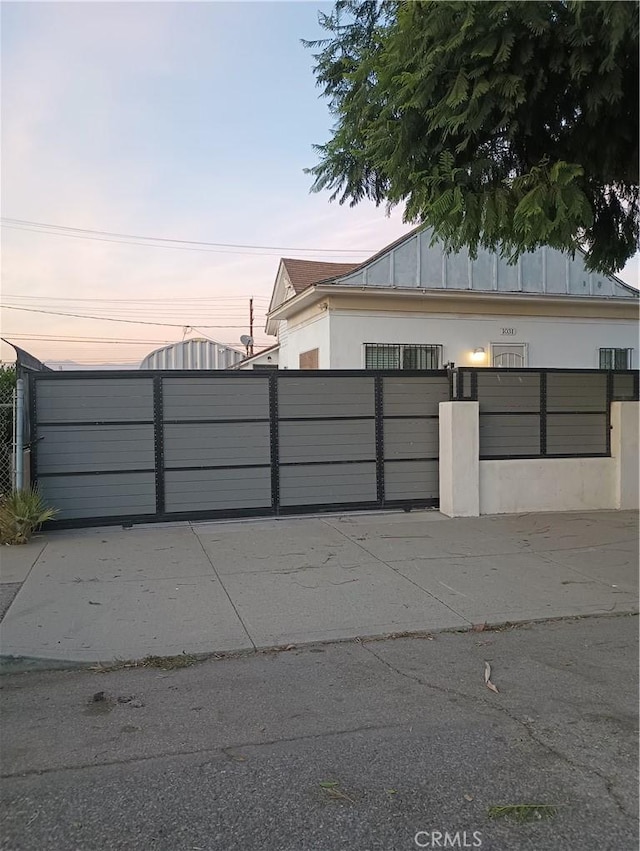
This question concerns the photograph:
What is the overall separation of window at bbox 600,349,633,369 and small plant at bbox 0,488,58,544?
12837mm

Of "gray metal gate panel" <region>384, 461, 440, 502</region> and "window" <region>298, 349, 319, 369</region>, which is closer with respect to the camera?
"gray metal gate panel" <region>384, 461, 440, 502</region>

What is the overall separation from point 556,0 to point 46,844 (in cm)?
642

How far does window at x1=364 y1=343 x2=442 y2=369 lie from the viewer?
556 inches

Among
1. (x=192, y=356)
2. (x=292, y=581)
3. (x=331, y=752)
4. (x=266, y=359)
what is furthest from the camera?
(x=192, y=356)

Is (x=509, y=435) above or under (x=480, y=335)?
under

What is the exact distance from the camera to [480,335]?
14766 mm

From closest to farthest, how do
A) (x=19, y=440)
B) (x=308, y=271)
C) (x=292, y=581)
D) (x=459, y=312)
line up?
(x=292, y=581) < (x=19, y=440) < (x=459, y=312) < (x=308, y=271)

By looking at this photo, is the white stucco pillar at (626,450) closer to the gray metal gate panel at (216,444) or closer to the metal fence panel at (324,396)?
the metal fence panel at (324,396)

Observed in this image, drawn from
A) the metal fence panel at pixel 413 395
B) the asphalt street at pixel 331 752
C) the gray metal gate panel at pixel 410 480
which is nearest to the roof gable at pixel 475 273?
the metal fence panel at pixel 413 395

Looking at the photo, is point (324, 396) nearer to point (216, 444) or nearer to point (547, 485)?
point (216, 444)

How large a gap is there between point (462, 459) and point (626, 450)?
115 inches

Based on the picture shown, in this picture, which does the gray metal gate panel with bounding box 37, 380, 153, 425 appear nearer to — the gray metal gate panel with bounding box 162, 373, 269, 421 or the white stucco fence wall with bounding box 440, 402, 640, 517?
the gray metal gate panel with bounding box 162, 373, 269, 421

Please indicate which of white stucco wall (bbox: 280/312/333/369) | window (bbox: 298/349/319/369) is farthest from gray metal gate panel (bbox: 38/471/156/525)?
window (bbox: 298/349/319/369)

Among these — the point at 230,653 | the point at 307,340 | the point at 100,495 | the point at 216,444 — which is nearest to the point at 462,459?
the point at 216,444
